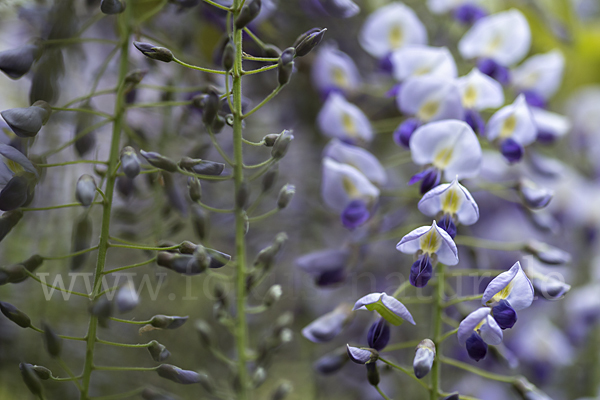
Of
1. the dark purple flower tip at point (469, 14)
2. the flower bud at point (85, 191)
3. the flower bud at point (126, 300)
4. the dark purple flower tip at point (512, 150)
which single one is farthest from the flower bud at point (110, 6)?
the dark purple flower tip at point (469, 14)

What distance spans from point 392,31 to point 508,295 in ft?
1.55

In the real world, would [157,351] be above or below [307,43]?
below

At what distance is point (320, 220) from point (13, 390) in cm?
59

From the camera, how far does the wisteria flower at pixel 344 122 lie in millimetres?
663

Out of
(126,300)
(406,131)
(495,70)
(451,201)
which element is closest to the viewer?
(126,300)

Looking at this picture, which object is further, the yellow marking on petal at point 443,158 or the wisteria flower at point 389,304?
the yellow marking on petal at point 443,158

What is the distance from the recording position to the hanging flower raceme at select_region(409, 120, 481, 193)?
0.50 m

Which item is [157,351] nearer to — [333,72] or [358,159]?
[358,159]

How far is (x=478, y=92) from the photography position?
0.58 metres

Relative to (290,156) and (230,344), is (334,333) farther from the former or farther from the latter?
(290,156)

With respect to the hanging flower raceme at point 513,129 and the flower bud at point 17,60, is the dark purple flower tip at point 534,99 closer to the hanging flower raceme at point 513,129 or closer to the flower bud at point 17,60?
the hanging flower raceme at point 513,129

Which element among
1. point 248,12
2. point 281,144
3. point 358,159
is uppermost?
point 248,12

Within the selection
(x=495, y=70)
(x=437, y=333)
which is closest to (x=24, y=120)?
(x=437, y=333)

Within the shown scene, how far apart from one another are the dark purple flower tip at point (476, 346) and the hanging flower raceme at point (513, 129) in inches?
10.1
